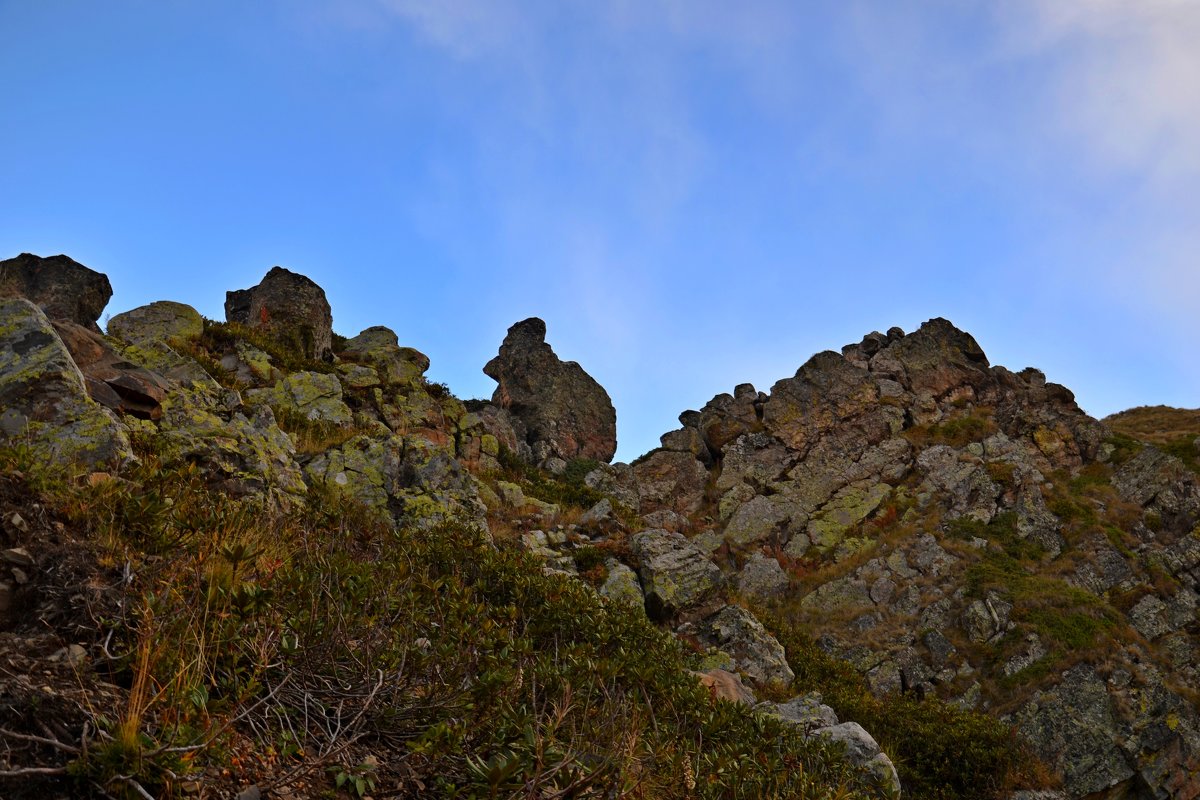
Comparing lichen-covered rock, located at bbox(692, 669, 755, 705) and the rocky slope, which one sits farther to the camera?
the rocky slope

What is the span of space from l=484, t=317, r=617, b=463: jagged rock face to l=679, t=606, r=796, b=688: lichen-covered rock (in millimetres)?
26637

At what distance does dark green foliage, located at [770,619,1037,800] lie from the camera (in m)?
13.9

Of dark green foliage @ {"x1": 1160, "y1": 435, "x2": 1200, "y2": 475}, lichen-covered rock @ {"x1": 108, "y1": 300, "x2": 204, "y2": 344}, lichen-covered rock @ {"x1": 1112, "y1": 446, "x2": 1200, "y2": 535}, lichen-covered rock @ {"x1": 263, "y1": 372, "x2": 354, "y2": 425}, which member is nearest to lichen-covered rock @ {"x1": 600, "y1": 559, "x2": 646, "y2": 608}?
lichen-covered rock @ {"x1": 263, "y1": 372, "x2": 354, "y2": 425}

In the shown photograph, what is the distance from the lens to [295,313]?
25047 millimetres

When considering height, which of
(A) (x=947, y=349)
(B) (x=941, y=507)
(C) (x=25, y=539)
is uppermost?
(A) (x=947, y=349)

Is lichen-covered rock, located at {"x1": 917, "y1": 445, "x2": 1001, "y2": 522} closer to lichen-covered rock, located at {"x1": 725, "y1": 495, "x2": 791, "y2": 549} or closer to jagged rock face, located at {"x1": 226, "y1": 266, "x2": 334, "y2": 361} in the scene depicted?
lichen-covered rock, located at {"x1": 725, "y1": 495, "x2": 791, "y2": 549}

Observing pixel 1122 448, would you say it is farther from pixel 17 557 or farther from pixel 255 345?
pixel 17 557

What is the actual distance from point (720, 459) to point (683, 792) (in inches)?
1389

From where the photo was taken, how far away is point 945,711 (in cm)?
1661

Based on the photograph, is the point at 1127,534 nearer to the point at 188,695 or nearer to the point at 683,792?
the point at 683,792

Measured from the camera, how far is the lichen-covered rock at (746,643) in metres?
13.6

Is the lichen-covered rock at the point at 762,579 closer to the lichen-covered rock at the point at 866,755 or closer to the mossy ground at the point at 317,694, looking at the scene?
the lichen-covered rock at the point at 866,755

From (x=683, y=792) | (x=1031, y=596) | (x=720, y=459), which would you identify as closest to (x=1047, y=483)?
(x=1031, y=596)

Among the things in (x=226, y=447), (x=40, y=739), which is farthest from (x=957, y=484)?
(x=40, y=739)
